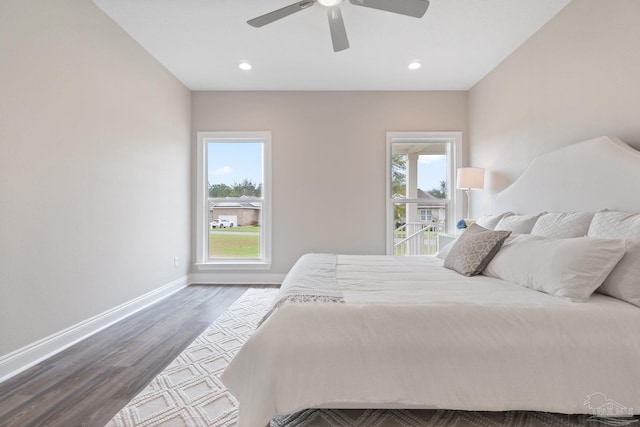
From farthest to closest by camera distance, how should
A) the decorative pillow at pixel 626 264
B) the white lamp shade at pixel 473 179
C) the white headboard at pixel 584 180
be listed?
the white lamp shade at pixel 473 179 < the white headboard at pixel 584 180 < the decorative pillow at pixel 626 264

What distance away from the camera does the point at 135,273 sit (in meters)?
3.01

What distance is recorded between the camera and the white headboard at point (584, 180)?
1780 millimetres

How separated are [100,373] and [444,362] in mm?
2056

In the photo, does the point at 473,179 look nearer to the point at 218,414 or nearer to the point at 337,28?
the point at 337,28

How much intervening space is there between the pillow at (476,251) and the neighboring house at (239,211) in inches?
113

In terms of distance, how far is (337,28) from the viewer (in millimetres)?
2260

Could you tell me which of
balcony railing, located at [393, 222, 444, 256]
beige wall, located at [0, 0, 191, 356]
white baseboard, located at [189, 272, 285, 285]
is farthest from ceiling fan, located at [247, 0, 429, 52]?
white baseboard, located at [189, 272, 285, 285]

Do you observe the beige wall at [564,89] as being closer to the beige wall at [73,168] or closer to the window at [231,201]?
the window at [231,201]

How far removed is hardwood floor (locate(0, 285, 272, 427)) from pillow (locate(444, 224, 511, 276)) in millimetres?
2111

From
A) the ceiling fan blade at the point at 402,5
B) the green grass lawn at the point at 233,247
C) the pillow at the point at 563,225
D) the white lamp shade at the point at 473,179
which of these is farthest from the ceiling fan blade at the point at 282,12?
the green grass lawn at the point at 233,247

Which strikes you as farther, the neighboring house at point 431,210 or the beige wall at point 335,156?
Result: the neighboring house at point 431,210

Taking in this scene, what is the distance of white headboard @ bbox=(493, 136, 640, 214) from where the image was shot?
1780mm

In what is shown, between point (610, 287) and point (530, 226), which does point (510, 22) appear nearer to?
point (530, 226)

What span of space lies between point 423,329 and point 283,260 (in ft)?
10.1
